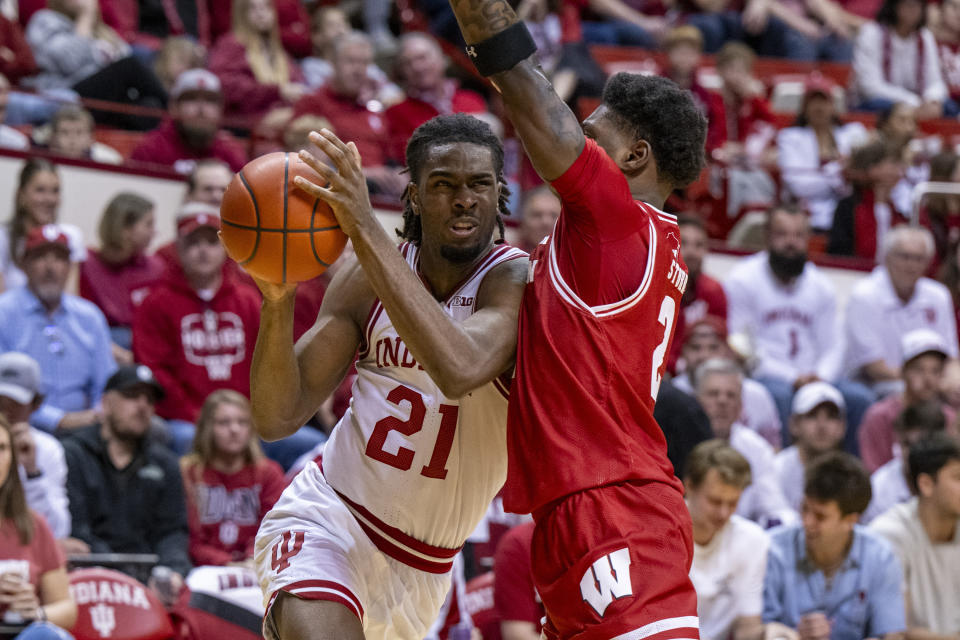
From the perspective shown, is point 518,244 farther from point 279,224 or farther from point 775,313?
point 279,224

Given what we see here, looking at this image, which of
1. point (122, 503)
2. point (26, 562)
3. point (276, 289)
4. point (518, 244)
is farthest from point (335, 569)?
point (518, 244)

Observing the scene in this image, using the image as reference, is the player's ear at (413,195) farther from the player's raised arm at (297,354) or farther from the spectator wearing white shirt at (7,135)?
the spectator wearing white shirt at (7,135)

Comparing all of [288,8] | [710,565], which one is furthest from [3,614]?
[288,8]

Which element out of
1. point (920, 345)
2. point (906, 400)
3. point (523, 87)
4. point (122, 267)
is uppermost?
point (523, 87)

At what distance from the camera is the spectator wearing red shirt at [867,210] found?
40.1 ft

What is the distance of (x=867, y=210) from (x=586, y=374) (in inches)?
355

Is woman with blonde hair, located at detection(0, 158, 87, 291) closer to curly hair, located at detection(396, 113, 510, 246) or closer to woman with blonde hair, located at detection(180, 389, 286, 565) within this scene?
woman with blonde hair, located at detection(180, 389, 286, 565)

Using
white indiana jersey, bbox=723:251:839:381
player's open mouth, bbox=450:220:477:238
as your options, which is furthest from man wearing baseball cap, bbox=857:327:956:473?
player's open mouth, bbox=450:220:477:238

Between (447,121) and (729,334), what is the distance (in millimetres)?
6429

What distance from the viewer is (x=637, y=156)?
4.18 m

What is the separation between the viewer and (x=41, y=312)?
867cm

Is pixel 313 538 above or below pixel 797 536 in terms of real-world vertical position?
above

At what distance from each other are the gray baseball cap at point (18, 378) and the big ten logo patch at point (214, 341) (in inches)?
48.5

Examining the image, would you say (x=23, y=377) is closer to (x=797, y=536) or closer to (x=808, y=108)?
(x=797, y=536)
